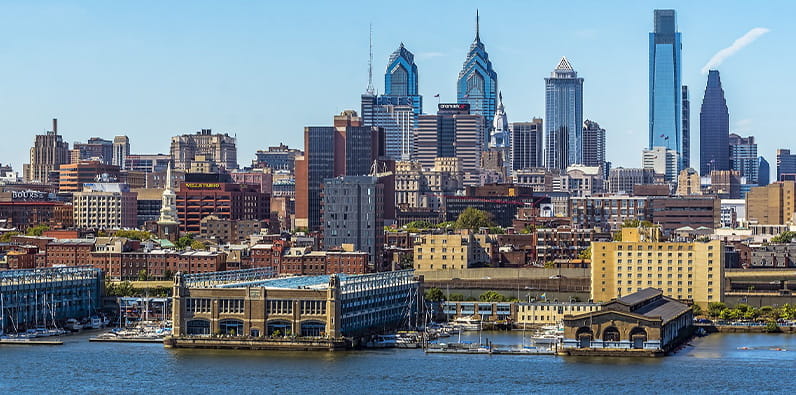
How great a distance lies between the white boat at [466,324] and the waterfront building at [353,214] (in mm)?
31960

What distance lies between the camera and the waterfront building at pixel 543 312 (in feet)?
330

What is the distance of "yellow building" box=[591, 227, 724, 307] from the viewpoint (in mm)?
104875

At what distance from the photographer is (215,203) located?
626 ft

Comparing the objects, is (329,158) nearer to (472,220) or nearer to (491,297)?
(472,220)

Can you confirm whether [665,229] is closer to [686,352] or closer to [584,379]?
[686,352]

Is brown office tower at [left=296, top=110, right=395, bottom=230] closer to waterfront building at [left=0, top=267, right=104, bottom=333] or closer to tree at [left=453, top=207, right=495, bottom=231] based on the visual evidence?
tree at [left=453, top=207, right=495, bottom=231]

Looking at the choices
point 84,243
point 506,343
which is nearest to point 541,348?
point 506,343

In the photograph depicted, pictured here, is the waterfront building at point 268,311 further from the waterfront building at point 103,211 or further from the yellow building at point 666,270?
the waterfront building at point 103,211

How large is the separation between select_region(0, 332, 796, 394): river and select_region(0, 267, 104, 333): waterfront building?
5174mm

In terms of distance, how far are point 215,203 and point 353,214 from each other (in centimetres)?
5817

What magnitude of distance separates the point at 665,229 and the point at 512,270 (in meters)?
66.3

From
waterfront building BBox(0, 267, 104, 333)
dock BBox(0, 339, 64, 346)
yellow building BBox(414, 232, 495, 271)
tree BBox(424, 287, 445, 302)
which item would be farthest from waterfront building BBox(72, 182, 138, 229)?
dock BBox(0, 339, 64, 346)

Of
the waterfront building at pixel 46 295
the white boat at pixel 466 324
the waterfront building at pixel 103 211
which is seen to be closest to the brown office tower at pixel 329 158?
the waterfront building at pixel 103 211

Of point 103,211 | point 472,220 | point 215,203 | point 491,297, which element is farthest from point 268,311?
point 103,211
